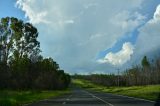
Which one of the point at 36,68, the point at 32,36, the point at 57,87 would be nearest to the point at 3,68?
the point at 32,36

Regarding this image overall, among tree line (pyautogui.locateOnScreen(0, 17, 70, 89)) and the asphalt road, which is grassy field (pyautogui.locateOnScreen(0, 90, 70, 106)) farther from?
tree line (pyautogui.locateOnScreen(0, 17, 70, 89))

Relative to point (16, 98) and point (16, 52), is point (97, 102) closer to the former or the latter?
point (16, 98)

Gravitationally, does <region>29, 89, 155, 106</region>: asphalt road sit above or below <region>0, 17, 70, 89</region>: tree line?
below

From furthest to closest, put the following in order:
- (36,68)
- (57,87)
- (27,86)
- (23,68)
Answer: (57,87)
(36,68)
(27,86)
(23,68)

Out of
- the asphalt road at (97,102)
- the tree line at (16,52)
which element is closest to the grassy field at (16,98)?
the asphalt road at (97,102)

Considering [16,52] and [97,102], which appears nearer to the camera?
[97,102]

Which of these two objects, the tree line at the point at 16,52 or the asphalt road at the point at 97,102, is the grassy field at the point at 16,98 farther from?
the tree line at the point at 16,52

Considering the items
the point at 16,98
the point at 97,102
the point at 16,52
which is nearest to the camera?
the point at 97,102

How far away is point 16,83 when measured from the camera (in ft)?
305

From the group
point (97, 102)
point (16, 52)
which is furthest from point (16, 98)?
point (16, 52)

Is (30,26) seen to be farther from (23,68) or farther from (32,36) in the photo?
(23,68)

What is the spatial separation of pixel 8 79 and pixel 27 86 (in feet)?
37.2

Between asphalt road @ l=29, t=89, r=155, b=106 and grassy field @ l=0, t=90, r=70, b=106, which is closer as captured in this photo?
asphalt road @ l=29, t=89, r=155, b=106

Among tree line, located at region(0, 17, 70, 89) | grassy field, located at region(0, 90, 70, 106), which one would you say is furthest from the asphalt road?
tree line, located at region(0, 17, 70, 89)
